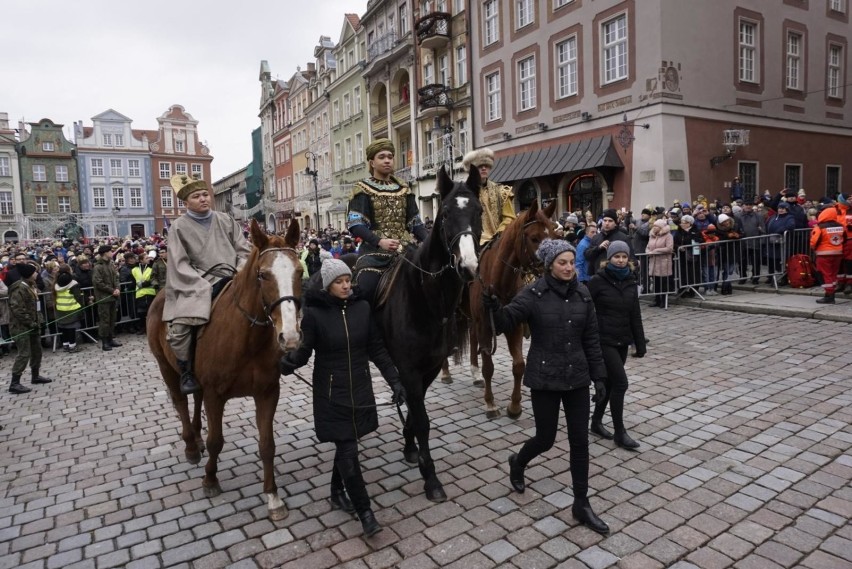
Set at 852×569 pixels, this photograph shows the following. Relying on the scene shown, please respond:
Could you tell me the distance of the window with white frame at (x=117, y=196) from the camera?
225 ft

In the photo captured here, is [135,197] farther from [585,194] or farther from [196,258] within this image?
[196,258]

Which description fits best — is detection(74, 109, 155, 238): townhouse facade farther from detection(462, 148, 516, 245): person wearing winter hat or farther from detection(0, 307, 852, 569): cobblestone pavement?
detection(462, 148, 516, 245): person wearing winter hat

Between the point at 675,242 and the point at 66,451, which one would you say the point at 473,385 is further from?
the point at 675,242

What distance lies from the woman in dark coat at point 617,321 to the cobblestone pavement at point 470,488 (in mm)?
445

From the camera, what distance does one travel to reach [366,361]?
4109 millimetres

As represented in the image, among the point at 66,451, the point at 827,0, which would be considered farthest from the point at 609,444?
the point at 827,0

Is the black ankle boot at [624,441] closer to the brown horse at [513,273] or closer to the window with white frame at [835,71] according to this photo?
the brown horse at [513,273]

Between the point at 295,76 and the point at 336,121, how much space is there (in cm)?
1420

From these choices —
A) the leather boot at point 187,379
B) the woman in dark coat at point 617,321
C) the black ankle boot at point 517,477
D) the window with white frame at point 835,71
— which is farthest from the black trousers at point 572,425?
the window with white frame at point 835,71

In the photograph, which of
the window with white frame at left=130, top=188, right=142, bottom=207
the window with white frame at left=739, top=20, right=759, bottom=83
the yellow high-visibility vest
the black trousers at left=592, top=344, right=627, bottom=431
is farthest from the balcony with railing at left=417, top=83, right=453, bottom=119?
the window with white frame at left=130, top=188, right=142, bottom=207

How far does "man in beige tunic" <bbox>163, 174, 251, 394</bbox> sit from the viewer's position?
4.54 m

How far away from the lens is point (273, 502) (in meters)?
4.25

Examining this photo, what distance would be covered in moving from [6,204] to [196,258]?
2872 inches

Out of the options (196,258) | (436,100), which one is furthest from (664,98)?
(196,258)
